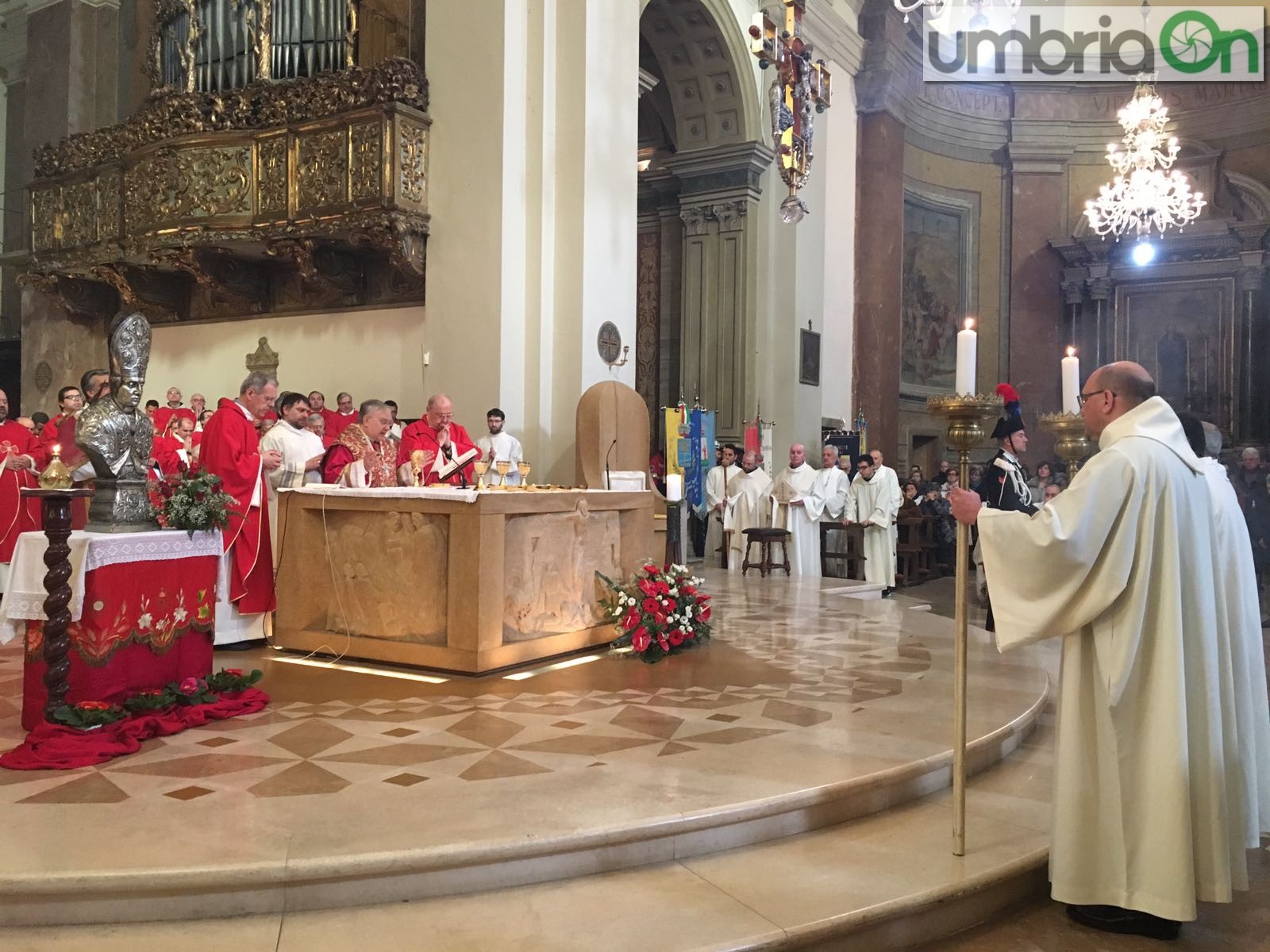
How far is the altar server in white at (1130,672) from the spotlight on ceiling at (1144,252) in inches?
714

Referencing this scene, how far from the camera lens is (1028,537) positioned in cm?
Answer: 312

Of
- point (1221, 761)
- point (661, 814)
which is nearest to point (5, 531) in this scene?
point (661, 814)

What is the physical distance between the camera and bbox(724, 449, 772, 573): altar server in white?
13047 mm

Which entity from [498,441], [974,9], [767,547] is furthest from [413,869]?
[974,9]

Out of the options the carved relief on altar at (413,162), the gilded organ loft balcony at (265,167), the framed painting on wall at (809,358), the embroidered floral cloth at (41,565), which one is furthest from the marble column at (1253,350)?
the embroidered floral cloth at (41,565)

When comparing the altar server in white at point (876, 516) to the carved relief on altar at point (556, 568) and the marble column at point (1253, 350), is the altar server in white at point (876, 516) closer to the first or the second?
the carved relief on altar at point (556, 568)

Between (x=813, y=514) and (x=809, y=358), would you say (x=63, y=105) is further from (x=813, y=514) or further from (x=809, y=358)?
(x=813, y=514)

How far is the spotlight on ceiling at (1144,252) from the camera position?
750 inches

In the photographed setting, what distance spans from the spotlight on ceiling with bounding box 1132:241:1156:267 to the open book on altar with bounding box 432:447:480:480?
16.3 meters

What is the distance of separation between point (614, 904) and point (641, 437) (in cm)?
695

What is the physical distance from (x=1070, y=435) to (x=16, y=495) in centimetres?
811

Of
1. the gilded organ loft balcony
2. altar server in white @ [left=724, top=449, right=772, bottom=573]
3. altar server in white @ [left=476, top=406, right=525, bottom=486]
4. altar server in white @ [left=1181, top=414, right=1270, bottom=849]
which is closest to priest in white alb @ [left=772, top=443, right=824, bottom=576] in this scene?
altar server in white @ [left=724, top=449, right=772, bottom=573]

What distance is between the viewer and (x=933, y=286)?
19.7 meters

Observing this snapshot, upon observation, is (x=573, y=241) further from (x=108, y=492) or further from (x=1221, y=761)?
(x=1221, y=761)
